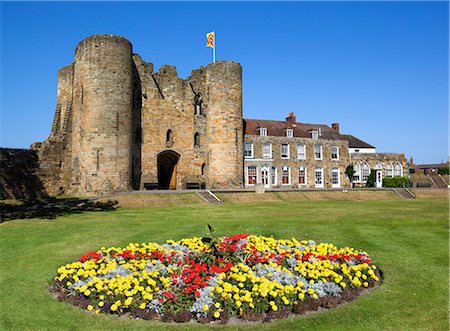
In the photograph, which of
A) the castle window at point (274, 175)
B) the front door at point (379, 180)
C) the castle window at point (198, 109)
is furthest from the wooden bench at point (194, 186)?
the front door at point (379, 180)

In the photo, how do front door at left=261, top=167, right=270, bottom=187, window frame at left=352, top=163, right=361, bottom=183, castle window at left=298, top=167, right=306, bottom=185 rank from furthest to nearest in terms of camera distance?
window frame at left=352, top=163, right=361, bottom=183 < castle window at left=298, top=167, right=306, bottom=185 < front door at left=261, top=167, right=270, bottom=187

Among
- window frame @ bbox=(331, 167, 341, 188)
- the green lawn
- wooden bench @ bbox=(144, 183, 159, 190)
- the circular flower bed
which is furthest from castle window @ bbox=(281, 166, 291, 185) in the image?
the circular flower bed

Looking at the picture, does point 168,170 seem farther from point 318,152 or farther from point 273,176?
point 318,152

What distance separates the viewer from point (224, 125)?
38.7 meters

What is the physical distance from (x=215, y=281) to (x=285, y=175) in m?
41.5

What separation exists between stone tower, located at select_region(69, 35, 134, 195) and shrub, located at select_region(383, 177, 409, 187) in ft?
126

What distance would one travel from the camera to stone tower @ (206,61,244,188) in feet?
127

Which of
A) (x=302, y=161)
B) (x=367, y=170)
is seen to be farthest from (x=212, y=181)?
(x=367, y=170)

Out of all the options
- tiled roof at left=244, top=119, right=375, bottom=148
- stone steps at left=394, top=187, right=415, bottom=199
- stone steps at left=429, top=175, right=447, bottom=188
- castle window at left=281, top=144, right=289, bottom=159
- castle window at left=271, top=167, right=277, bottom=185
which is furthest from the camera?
stone steps at left=429, top=175, right=447, bottom=188

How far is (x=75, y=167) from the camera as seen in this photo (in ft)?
105

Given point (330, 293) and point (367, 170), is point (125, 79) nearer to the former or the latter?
point (330, 293)

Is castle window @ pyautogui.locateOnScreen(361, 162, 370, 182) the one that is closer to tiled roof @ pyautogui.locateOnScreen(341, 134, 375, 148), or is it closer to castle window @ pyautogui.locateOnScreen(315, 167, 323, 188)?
tiled roof @ pyautogui.locateOnScreen(341, 134, 375, 148)

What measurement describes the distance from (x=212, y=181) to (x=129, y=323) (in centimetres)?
3247

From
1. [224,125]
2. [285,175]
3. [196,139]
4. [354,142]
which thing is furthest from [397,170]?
[196,139]
